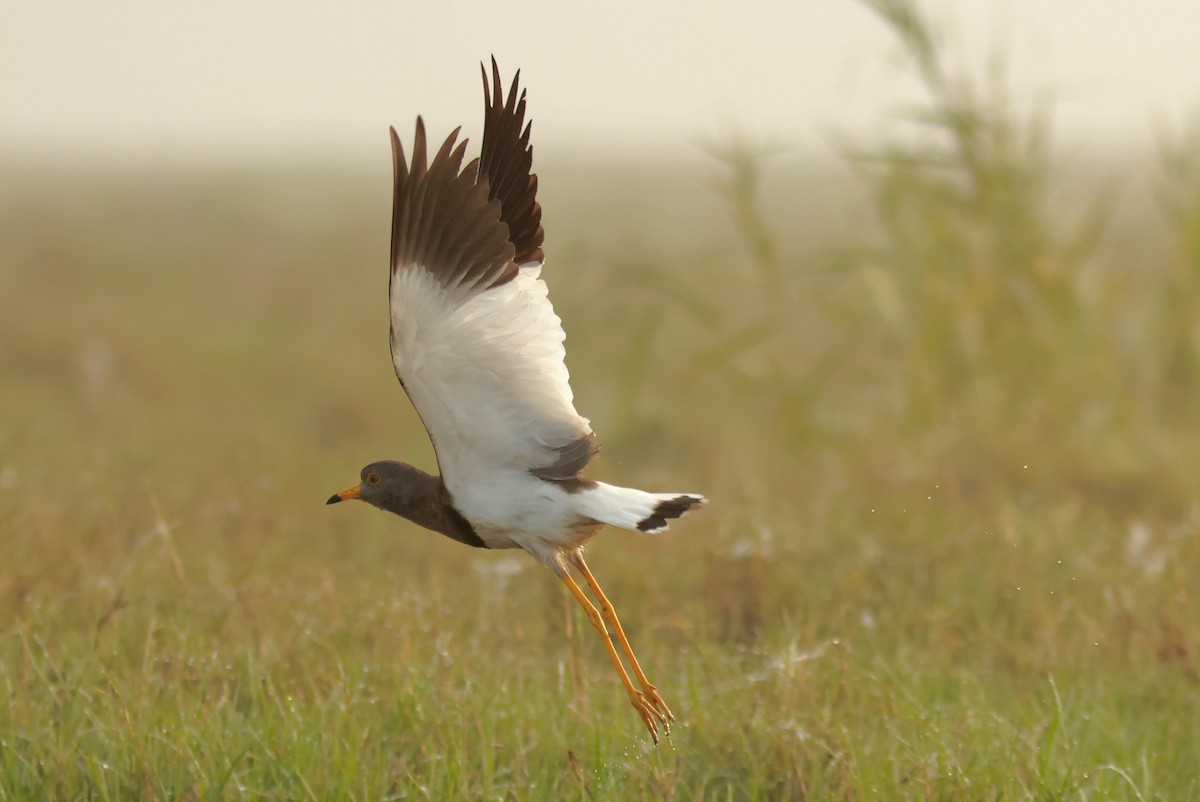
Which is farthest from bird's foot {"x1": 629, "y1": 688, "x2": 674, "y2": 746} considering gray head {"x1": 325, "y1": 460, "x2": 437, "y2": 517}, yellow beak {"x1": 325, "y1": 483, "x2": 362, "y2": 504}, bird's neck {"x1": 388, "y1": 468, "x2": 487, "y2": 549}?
yellow beak {"x1": 325, "y1": 483, "x2": 362, "y2": 504}

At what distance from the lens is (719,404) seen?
1258 cm

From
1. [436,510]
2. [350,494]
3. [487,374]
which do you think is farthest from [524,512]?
[350,494]

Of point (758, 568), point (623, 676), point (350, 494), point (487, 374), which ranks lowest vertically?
point (758, 568)

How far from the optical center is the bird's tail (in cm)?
280

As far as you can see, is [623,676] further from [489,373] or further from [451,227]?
[451,227]

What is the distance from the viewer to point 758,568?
15.5ft

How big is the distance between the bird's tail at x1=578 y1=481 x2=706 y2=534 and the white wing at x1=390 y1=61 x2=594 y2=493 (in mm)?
85

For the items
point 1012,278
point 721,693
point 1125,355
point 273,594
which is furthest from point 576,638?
point 1125,355

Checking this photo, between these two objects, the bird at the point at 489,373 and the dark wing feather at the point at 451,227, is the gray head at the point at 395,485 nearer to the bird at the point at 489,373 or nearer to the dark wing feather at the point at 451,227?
the bird at the point at 489,373

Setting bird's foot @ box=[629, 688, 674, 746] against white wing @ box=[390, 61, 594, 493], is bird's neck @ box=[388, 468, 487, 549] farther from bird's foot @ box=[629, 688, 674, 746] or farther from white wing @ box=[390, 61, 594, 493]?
bird's foot @ box=[629, 688, 674, 746]

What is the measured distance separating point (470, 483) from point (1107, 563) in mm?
3018

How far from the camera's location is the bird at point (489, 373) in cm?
283

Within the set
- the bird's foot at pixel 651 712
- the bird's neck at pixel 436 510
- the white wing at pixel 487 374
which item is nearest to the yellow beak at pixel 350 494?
the bird's neck at pixel 436 510

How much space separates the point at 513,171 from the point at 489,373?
462mm
